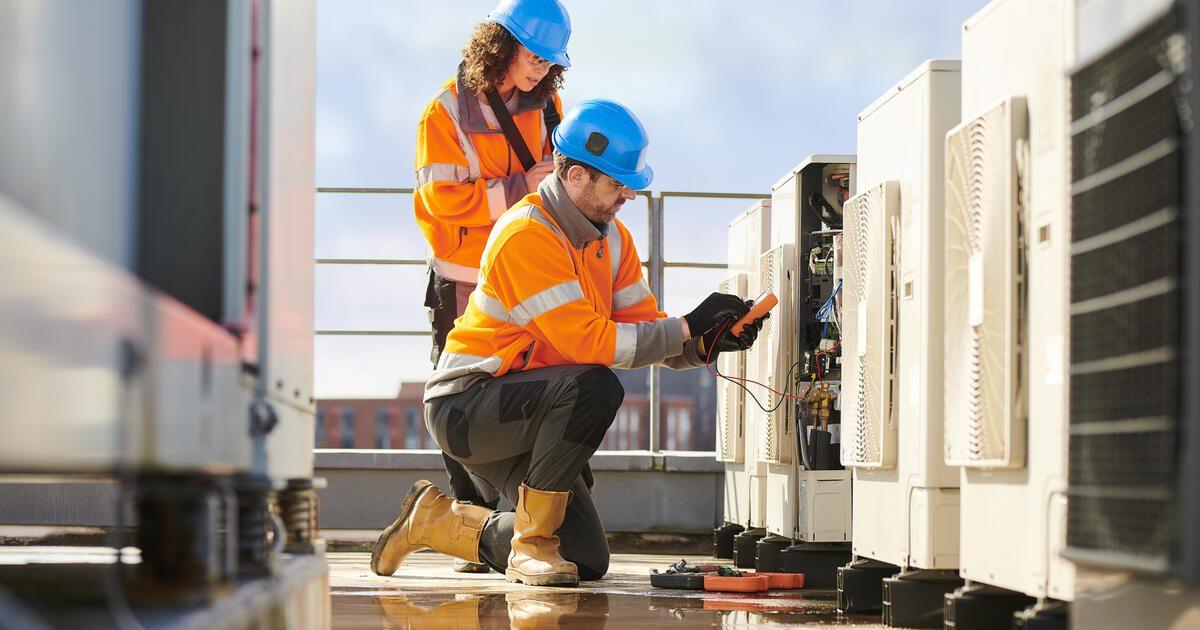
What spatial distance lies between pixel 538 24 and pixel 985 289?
200cm

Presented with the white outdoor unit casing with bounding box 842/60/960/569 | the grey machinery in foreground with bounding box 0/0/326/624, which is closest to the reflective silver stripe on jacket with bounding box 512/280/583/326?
the white outdoor unit casing with bounding box 842/60/960/569

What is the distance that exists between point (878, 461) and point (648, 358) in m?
0.80

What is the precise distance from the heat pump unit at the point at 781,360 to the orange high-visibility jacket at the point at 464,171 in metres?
0.82

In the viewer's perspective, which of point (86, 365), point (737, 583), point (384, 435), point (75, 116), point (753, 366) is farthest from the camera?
point (384, 435)

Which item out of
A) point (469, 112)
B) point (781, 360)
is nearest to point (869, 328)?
point (781, 360)

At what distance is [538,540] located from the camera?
3410 mm

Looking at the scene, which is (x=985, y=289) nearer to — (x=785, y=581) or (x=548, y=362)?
(x=785, y=581)

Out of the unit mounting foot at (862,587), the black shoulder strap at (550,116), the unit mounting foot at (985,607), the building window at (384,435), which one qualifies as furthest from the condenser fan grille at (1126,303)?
the building window at (384,435)

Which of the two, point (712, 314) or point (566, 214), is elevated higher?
point (566, 214)

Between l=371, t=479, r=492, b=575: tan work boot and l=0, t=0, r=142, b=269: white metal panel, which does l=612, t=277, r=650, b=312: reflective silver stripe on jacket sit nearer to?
l=371, t=479, r=492, b=575: tan work boot

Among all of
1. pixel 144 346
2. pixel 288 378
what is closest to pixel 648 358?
pixel 288 378

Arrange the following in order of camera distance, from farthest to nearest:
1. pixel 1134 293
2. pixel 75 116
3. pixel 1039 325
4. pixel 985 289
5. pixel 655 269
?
1. pixel 655 269
2. pixel 985 289
3. pixel 1039 325
4. pixel 75 116
5. pixel 1134 293

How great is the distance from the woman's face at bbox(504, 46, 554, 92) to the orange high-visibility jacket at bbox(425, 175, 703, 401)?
44 cm

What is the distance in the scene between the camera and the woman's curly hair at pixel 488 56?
3949 mm
